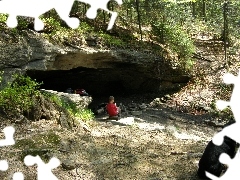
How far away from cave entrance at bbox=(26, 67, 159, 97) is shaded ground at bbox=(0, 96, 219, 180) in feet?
23.1

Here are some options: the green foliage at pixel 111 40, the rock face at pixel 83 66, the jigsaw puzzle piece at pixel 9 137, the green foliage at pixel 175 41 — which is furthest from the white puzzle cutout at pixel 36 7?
the green foliage at pixel 175 41

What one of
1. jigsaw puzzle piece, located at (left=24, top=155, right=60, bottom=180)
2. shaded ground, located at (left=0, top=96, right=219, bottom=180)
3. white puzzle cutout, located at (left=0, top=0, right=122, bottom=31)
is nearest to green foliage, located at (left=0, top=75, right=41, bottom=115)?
shaded ground, located at (left=0, top=96, right=219, bottom=180)

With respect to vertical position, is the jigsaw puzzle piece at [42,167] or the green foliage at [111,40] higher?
the green foliage at [111,40]

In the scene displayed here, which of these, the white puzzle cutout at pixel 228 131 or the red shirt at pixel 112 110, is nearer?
the white puzzle cutout at pixel 228 131

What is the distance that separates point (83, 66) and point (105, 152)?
7.61m

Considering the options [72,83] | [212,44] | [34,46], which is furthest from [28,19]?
[212,44]

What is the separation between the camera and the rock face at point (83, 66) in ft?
34.7

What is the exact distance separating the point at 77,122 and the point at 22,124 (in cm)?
165

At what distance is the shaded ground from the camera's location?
19.7 feet

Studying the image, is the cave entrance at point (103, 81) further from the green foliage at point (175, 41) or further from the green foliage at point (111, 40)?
the green foliage at point (175, 41)

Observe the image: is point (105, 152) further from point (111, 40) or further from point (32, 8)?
point (111, 40)

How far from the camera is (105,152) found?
7016mm

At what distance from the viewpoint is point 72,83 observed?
1777cm

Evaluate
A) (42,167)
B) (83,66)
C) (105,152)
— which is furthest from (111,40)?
(42,167)
